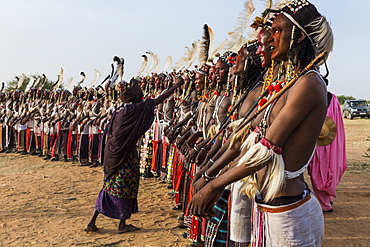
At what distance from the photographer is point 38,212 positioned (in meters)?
5.62

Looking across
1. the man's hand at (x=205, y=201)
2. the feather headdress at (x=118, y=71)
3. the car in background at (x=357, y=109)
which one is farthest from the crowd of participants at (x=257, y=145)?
the car in background at (x=357, y=109)

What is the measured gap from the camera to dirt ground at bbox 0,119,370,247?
4.46 m

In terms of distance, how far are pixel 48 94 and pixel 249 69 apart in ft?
35.8

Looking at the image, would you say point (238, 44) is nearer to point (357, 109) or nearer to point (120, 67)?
point (120, 67)

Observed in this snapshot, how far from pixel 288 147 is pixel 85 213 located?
4697mm

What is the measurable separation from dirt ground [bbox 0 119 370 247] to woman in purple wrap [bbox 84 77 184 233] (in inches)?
13.7

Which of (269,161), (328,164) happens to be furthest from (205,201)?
(328,164)

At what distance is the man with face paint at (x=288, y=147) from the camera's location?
1.65 meters

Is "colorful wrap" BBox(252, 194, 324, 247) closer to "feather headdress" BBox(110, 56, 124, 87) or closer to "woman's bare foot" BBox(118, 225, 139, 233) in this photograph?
"woman's bare foot" BBox(118, 225, 139, 233)

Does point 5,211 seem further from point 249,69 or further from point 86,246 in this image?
point 249,69

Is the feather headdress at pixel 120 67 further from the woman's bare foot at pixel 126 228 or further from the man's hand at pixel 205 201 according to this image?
the man's hand at pixel 205 201

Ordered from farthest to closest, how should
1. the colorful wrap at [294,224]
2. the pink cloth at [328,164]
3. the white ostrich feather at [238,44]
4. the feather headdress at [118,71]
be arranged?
1. the feather headdress at [118,71]
2. the pink cloth at [328,164]
3. the white ostrich feather at [238,44]
4. the colorful wrap at [294,224]

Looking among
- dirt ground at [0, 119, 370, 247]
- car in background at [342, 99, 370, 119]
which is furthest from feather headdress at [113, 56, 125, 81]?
car in background at [342, 99, 370, 119]

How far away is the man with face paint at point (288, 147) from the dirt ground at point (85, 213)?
1.90m
